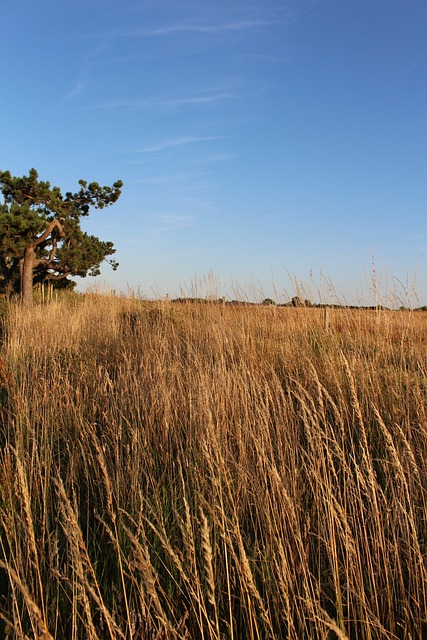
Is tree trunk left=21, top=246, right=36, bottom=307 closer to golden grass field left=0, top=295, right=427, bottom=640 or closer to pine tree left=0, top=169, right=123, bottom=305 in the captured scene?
pine tree left=0, top=169, right=123, bottom=305

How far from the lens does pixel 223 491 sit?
2.12 meters

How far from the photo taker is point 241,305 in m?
7.76

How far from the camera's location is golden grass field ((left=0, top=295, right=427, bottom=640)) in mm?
1417

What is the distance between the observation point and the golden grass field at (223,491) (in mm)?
1417

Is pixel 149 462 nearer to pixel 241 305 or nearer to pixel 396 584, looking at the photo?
pixel 396 584

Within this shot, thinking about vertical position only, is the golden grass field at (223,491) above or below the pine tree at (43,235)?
below

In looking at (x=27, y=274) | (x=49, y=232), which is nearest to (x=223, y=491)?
(x=27, y=274)

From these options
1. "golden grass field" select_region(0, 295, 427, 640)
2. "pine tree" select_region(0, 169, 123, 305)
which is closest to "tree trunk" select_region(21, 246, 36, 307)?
"pine tree" select_region(0, 169, 123, 305)

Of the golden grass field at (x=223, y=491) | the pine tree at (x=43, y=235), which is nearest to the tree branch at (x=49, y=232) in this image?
the pine tree at (x=43, y=235)

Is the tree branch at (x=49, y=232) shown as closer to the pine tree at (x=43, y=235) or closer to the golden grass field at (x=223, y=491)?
the pine tree at (x=43, y=235)

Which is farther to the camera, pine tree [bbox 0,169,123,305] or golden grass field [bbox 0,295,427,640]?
pine tree [bbox 0,169,123,305]

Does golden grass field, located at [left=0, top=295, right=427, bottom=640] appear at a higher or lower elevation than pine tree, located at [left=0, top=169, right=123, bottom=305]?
lower

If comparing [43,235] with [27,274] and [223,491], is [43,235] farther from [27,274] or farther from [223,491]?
[223,491]

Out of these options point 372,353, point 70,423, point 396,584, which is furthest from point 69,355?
point 396,584
